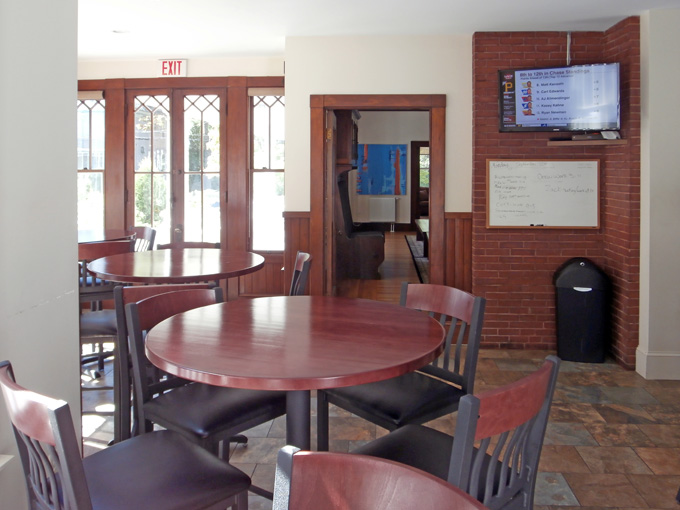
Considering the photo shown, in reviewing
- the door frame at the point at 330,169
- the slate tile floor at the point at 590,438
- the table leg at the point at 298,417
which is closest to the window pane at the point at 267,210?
the door frame at the point at 330,169

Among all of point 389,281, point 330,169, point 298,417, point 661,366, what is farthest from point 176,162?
point 298,417

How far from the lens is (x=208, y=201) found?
703 cm

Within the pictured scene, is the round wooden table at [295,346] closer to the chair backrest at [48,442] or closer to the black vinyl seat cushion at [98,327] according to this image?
the chair backrest at [48,442]

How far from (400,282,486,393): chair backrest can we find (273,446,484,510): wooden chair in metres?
1.56

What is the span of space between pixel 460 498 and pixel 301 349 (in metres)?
1.21

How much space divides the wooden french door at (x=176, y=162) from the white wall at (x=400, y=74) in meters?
1.41

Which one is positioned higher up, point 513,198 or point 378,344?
point 513,198

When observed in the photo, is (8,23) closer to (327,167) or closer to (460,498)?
(460,498)

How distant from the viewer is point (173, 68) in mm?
6871

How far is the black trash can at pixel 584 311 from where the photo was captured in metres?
5.21

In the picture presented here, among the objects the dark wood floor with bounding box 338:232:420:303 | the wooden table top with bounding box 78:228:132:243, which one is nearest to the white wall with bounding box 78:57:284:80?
the wooden table top with bounding box 78:228:132:243

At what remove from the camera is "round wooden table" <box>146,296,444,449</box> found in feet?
6.31

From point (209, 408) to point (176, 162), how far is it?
A: 506 centimetres

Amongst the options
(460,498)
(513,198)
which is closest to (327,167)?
(513,198)
